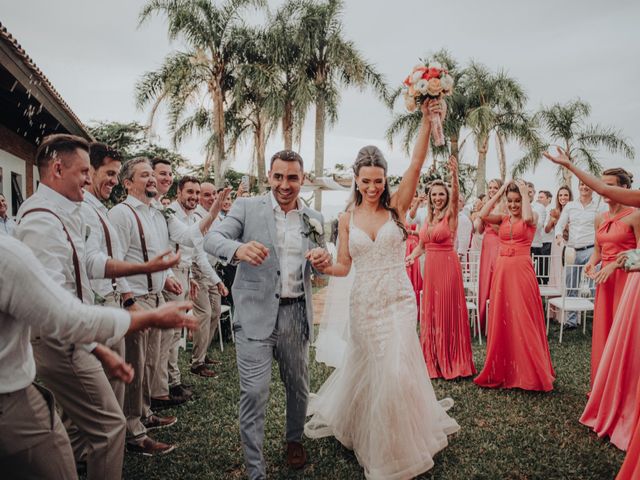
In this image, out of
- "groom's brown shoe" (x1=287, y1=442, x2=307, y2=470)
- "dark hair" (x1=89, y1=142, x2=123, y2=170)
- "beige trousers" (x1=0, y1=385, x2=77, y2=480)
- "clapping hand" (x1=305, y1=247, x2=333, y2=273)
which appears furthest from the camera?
"dark hair" (x1=89, y1=142, x2=123, y2=170)

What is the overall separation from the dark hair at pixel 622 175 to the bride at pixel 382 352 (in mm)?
2151

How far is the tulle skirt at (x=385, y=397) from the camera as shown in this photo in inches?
139

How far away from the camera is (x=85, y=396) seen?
2736 millimetres

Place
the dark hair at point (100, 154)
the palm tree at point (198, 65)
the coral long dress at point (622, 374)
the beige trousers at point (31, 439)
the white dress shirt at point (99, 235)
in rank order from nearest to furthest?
the beige trousers at point (31, 439)
the white dress shirt at point (99, 235)
the coral long dress at point (622, 374)
the dark hair at point (100, 154)
the palm tree at point (198, 65)

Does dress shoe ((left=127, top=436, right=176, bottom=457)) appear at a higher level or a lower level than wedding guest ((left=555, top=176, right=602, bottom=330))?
lower

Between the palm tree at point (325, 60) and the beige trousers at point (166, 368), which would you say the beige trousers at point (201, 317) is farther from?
the palm tree at point (325, 60)

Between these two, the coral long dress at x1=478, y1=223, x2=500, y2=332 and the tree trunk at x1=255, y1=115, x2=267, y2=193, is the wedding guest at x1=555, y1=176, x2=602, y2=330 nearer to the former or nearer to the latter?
the coral long dress at x1=478, y1=223, x2=500, y2=332

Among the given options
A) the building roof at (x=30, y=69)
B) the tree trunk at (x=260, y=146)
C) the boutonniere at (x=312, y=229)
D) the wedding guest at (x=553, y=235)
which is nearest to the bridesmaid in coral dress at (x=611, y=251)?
the boutonniere at (x=312, y=229)

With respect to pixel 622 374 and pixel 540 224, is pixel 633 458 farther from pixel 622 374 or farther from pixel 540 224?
pixel 540 224

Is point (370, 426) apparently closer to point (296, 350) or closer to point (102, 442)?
point (296, 350)

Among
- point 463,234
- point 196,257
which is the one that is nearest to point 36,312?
point 196,257

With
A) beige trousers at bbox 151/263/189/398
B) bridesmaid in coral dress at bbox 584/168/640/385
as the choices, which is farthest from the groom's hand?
bridesmaid in coral dress at bbox 584/168/640/385

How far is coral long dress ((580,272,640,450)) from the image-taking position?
4.12 meters

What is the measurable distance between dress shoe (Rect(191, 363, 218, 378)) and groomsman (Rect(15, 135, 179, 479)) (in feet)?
11.2
